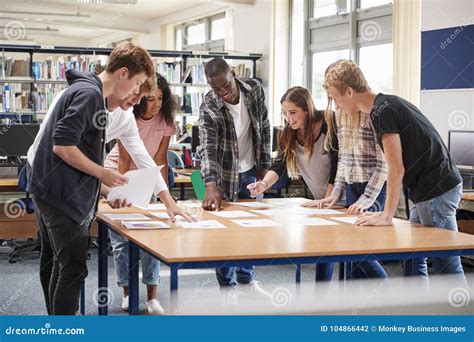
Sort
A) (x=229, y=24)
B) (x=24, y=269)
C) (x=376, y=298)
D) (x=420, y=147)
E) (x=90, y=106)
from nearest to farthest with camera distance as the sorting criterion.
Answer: (x=90, y=106) < (x=420, y=147) < (x=376, y=298) < (x=24, y=269) < (x=229, y=24)

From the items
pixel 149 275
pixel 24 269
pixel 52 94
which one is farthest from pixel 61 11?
pixel 149 275

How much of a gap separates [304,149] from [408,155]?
2.57 feet

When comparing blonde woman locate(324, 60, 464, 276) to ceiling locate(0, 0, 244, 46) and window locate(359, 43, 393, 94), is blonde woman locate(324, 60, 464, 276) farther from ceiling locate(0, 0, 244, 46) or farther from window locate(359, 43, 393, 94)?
ceiling locate(0, 0, 244, 46)

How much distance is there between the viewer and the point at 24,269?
5.70 metres

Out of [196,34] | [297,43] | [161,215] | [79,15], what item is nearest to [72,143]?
[161,215]

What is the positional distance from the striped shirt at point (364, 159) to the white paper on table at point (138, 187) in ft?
3.03

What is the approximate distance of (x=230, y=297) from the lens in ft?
Answer: 12.4

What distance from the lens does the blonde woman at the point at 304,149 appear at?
359 centimetres

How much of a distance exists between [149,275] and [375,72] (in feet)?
15.5

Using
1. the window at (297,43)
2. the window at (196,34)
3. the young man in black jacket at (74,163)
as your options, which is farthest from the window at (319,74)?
the young man in black jacket at (74,163)

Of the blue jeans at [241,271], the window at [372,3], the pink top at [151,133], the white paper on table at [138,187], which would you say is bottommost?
the blue jeans at [241,271]

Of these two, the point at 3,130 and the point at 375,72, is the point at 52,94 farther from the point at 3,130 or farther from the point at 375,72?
the point at 375,72

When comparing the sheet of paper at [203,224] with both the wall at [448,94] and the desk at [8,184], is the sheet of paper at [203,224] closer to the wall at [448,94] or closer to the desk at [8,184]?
the desk at [8,184]

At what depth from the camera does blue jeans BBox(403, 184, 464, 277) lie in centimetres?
297
